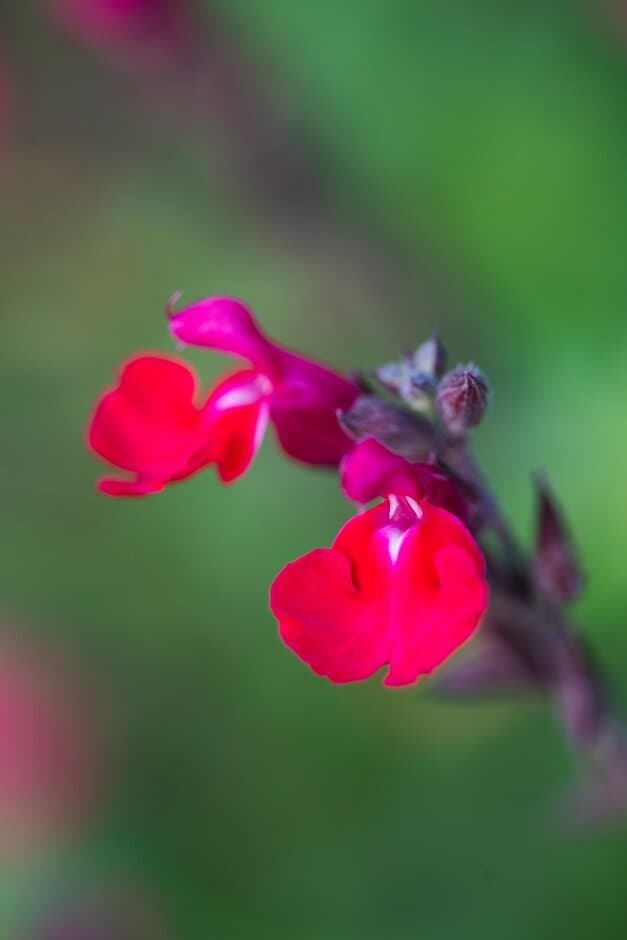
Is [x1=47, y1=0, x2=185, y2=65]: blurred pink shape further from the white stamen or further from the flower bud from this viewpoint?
the flower bud

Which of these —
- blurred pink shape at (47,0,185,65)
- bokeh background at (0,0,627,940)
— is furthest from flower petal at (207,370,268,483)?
blurred pink shape at (47,0,185,65)

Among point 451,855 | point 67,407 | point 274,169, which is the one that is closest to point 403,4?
point 274,169

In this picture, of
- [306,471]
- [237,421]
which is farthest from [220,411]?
[306,471]

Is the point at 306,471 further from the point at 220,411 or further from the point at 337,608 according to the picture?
the point at 337,608

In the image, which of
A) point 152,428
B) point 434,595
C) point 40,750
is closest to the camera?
point 434,595

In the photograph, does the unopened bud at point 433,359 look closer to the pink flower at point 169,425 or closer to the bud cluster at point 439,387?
the bud cluster at point 439,387
